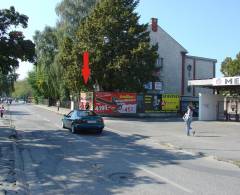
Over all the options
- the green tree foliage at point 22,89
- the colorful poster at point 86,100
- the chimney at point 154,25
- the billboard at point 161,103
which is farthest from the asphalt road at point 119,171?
the green tree foliage at point 22,89

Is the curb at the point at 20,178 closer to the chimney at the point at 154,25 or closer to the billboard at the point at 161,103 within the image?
the billboard at the point at 161,103

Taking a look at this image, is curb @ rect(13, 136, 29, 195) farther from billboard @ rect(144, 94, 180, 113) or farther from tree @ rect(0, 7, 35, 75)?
billboard @ rect(144, 94, 180, 113)

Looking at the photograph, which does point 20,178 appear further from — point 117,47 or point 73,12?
point 73,12

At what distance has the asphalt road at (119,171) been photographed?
9.38m

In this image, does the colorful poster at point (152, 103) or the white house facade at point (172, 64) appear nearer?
the colorful poster at point (152, 103)

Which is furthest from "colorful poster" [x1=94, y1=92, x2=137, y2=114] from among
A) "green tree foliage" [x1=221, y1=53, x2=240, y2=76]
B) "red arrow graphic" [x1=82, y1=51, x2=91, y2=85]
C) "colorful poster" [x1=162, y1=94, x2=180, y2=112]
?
"green tree foliage" [x1=221, y1=53, x2=240, y2=76]

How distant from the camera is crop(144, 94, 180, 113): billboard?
4544 centimetres

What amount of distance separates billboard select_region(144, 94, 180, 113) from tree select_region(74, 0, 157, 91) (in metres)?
2.37

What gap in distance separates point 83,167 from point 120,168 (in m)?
1.05

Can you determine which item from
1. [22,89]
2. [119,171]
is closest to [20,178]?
[119,171]

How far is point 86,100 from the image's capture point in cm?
4506

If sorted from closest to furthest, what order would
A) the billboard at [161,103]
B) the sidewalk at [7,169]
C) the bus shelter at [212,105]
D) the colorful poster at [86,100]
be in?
1. the sidewalk at [7,169]
2. the bus shelter at [212,105]
3. the colorful poster at [86,100]
4. the billboard at [161,103]

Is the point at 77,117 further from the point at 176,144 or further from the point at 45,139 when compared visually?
the point at 176,144

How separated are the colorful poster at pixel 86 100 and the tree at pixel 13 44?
16914 millimetres
